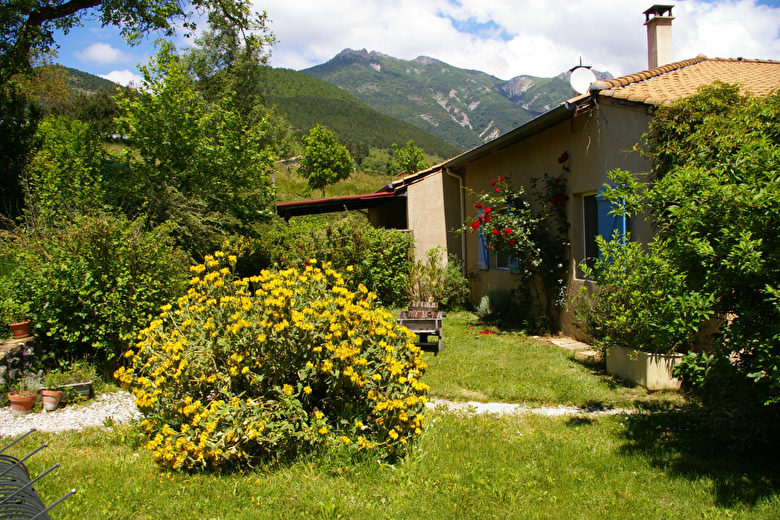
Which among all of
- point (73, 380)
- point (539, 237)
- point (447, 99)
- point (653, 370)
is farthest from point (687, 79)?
point (447, 99)

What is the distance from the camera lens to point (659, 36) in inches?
347

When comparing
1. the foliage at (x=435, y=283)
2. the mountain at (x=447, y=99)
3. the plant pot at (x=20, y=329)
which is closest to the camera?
the plant pot at (x=20, y=329)

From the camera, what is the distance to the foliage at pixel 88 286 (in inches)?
239

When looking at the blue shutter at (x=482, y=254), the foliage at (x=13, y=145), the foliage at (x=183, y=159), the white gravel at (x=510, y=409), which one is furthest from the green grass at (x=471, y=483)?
the foliage at (x=13, y=145)

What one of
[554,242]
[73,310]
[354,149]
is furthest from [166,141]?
[354,149]

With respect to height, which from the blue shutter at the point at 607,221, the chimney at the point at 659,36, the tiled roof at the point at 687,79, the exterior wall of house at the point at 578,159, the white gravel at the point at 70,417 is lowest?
the white gravel at the point at 70,417

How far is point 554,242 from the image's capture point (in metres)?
8.17

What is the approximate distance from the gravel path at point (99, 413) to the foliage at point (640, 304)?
105cm

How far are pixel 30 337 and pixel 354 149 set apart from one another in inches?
2214

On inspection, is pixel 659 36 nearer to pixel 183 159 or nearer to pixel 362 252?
pixel 362 252

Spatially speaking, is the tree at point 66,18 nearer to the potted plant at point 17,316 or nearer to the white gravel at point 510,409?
the potted plant at point 17,316

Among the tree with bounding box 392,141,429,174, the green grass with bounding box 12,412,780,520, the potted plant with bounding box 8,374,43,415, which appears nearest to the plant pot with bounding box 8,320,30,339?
the potted plant with bounding box 8,374,43,415

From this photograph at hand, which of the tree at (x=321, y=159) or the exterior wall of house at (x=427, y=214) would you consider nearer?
the exterior wall of house at (x=427, y=214)

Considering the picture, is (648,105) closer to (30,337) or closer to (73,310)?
(73,310)
